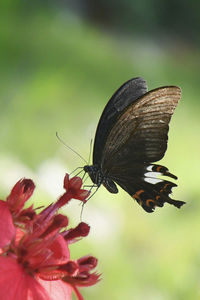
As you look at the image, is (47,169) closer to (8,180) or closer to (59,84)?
(8,180)

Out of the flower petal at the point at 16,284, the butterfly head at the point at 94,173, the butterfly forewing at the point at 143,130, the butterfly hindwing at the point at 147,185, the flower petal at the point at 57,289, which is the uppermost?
the butterfly forewing at the point at 143,130

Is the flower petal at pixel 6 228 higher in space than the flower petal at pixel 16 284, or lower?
higher

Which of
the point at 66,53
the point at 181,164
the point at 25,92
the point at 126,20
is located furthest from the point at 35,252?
the point at 126,20

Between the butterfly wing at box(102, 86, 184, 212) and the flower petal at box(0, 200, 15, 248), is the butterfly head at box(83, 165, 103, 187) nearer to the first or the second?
the butterfly wing at box(102, 86, 184, 212)

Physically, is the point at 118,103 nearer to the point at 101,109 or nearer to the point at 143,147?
the point at 143,147

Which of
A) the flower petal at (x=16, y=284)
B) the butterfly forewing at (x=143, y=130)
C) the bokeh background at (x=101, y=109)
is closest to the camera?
the flower petal at (x=16, y=284)

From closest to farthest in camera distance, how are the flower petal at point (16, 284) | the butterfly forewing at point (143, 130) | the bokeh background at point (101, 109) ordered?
the flower petal at point (16, 284) < the butterfly forewing at point (143, 130) < the bokeh background at point (101, 109)

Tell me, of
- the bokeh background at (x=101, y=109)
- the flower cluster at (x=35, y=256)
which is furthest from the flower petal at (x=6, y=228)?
the bokeh background at (x=101, y=109)

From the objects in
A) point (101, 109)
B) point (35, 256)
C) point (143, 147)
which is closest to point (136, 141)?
point (143, 147)

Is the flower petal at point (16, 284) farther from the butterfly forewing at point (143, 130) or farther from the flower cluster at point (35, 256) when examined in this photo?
the butterfly forewing at point (143, 130)

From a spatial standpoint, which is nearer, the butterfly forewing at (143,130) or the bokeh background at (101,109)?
the butterfly forewing at (143,130)
